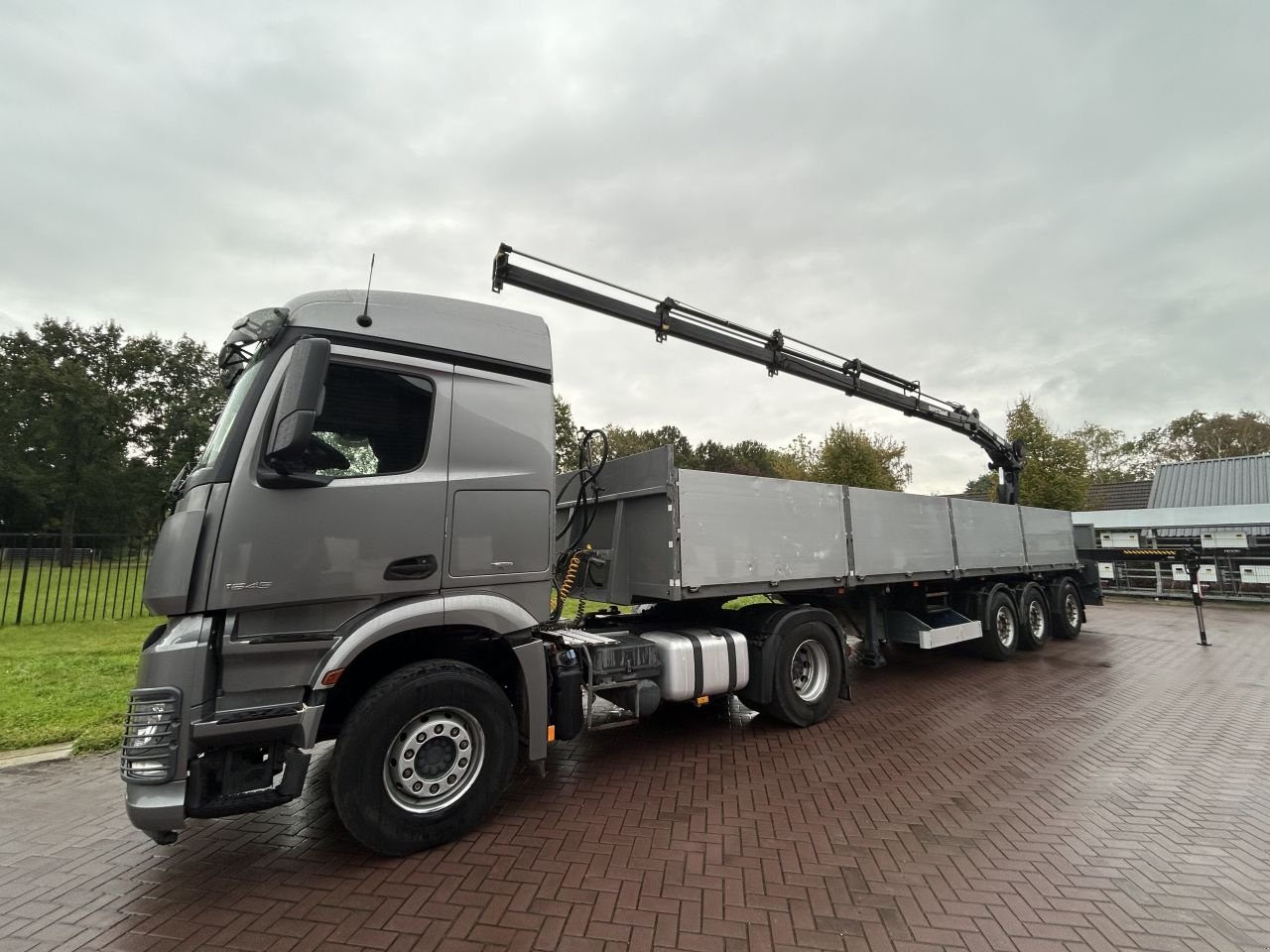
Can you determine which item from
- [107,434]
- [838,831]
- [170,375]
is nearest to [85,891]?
[838,831]

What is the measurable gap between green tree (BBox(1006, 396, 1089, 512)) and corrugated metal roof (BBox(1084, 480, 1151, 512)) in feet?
26.4

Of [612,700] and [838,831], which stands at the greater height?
[612,700]

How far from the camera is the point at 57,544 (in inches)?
438

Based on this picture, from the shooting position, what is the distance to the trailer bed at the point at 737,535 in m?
4.93

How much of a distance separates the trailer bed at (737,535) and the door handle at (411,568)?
207 cm

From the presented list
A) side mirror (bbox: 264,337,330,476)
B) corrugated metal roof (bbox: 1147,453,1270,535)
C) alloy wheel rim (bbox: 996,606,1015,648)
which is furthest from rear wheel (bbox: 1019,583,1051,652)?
corrugated metal roof (bbox: 1147,453,1270,535)

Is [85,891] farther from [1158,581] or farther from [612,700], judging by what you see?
[1158,581]

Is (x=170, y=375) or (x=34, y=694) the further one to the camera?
(x=170, y=375)

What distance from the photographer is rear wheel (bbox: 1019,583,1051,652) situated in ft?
31.3

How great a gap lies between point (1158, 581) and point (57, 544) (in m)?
28.2

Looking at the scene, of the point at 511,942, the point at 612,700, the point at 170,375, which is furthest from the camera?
the point at 170,375

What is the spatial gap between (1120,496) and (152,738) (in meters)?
39.5

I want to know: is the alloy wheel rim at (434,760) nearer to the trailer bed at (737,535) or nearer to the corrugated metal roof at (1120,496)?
the trailer bed at (737,535)

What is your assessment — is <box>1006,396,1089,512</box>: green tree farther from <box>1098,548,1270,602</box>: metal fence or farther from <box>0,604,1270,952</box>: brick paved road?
<box>0,604,1270,952</box>: brick paved road
